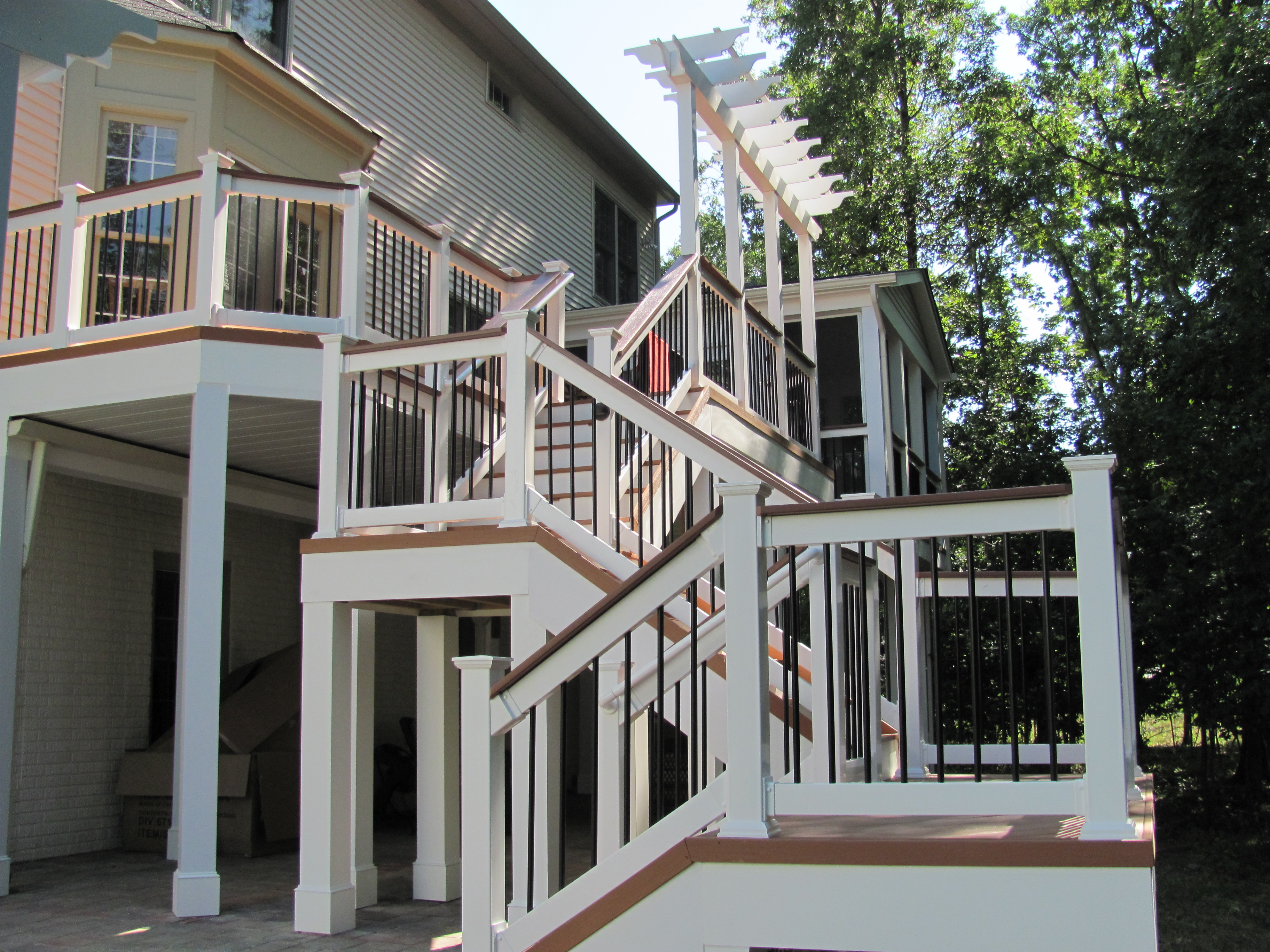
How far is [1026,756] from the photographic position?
5926 millimetres

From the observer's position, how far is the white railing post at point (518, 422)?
5.70 m

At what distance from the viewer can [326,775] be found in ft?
19.3

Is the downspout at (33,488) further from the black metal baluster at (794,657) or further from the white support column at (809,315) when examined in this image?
the white support column at (809,315)

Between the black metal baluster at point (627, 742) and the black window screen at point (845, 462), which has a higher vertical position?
the black window screen at point (845, 462)

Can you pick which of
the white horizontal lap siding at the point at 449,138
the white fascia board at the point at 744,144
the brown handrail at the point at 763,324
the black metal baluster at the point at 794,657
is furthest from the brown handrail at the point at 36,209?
the black metal baluster at the point at 794,657

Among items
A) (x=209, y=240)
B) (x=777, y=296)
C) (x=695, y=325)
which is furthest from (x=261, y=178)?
(x=777, y=296)

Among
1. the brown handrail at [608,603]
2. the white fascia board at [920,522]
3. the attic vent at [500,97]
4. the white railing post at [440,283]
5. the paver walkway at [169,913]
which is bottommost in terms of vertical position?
the paver walkway at [169,913]

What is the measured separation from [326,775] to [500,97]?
10.8m

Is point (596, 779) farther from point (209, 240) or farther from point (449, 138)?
point (449, 138)

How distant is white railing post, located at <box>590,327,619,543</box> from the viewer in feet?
19.1

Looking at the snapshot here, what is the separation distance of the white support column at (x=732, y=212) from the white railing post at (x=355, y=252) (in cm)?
358

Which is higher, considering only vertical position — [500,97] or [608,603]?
[500,97]

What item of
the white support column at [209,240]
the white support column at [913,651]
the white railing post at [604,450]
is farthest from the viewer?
the white support column at [209,240]

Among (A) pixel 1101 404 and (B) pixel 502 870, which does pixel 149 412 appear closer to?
(B) pixel 502 870
